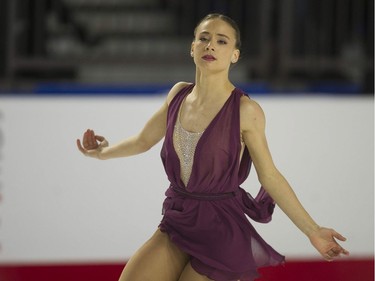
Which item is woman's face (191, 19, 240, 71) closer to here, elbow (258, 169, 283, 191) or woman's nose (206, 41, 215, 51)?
woman's nose (206, 41, 215, 51)

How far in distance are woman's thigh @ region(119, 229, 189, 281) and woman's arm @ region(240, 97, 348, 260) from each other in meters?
0.42

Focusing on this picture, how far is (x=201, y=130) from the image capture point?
3643 millimetres

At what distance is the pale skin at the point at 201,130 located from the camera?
11.8ft

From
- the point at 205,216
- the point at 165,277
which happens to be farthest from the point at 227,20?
the point at 165,277

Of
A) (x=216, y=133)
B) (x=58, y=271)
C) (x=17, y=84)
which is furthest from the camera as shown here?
(x=17, y=84)

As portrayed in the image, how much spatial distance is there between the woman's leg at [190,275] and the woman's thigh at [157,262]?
54 millimetres

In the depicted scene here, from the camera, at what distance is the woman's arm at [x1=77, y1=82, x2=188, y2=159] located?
389cm

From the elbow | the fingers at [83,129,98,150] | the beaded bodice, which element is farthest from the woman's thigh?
the fingers at [83,129,98,150]

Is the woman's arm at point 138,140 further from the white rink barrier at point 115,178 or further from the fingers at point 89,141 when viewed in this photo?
the white rink barrier at point 115,178

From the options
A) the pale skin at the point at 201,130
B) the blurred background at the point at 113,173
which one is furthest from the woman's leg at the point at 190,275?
the blurred background at the point at 113,173

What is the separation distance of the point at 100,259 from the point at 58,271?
0.23 metres

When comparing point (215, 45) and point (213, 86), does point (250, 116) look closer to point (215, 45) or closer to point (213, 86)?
point (213, 86)

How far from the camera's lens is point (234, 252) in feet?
11.9

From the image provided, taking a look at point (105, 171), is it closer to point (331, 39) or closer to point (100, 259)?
point (100, 259)
